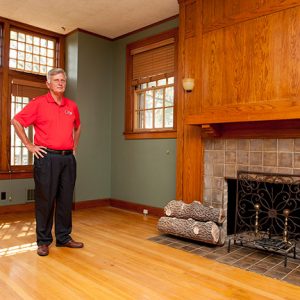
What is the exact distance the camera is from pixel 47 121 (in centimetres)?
276

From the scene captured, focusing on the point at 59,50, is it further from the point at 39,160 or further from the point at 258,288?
the point at 258,288

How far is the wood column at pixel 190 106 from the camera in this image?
348 centimetres

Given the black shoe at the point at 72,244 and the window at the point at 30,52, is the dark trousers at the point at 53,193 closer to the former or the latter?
the black shoe at the point at 72,244

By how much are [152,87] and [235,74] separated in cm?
167

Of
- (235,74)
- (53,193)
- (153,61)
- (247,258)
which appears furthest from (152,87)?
(247,258)

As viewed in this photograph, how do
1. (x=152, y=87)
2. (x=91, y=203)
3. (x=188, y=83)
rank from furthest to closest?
(x=91, y=203) → (x=152, y=87) → (x=188, y=83)

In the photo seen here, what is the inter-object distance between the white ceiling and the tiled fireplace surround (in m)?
1.91

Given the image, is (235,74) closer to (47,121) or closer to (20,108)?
(47,121)

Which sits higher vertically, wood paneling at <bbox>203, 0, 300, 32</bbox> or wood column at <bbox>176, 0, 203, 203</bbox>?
wood paneling at <bbox>203, 0, 300, 32</bbox>

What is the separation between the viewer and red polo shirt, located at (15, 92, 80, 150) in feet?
9.03

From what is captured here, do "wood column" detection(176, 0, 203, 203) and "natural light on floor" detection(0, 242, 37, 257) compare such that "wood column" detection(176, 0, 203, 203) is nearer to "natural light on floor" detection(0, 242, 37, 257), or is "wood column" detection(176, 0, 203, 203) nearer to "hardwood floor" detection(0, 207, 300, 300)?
"hardwood floor" detection(0, 207, 300, 300)

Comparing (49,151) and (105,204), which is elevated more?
(49,151)

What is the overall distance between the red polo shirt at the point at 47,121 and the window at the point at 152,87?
1.73 meters

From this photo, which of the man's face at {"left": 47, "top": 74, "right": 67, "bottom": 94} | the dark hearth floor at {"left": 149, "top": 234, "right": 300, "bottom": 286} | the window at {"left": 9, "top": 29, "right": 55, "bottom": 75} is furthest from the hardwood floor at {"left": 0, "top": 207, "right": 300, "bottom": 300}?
the window at {"left": 9, "top": 29, "right": 55, "bottom": 75}
